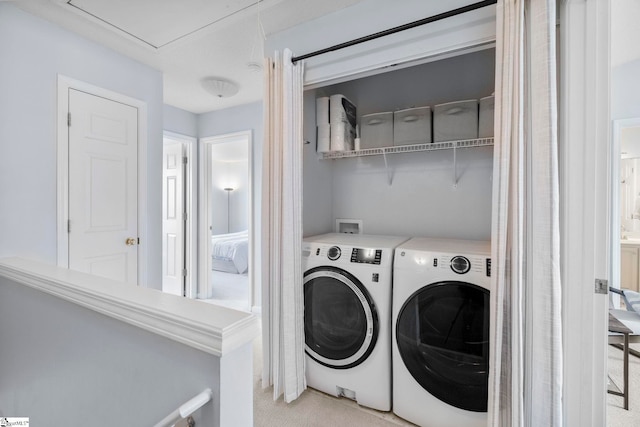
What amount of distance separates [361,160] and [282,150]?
0.89 meters

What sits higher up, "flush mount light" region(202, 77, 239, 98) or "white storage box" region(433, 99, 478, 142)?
"flush mount light" region(202, 77, 239, 98)

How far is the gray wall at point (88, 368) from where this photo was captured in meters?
0.86

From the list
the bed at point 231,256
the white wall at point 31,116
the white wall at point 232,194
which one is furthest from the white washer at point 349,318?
the white wall at point 232,194

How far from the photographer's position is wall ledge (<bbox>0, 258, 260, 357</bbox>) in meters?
0.77

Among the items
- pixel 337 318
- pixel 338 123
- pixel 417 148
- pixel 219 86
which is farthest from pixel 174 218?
pixel 417 148

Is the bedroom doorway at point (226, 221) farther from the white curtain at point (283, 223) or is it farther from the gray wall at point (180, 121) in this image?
the white curtain at point (283, 223)

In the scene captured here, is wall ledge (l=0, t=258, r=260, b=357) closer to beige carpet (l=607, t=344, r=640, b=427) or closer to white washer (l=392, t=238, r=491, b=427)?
white washer (l=392, t=238, r=491, b=427)

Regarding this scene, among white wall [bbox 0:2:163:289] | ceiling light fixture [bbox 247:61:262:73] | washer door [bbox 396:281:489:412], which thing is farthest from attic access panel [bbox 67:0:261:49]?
washer door [bbox 396:281:489:412]

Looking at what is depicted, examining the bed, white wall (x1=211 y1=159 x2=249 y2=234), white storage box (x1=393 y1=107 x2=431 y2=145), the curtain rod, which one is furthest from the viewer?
white wall (x1=211 y1=159 x2=249 y2=234)

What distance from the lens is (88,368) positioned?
47.1 inches

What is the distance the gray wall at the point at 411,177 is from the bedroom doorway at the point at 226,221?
1.24 metres

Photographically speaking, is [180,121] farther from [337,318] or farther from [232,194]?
[232,194]

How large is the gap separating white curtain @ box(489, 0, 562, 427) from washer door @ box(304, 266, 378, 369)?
2.18 ft

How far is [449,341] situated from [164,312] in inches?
55.4
